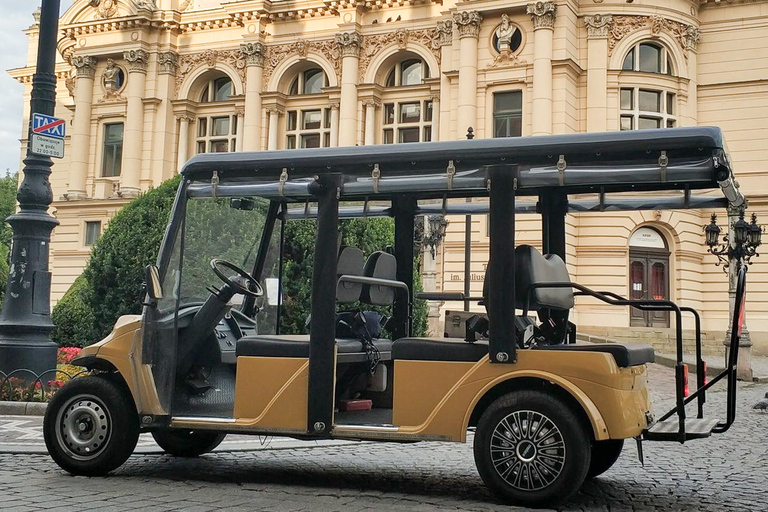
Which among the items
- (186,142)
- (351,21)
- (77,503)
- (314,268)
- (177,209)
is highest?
(351,21)

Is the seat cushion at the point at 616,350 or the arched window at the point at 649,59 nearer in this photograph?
the seat cushion at the point at 616,350

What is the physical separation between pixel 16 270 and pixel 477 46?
91.0ft

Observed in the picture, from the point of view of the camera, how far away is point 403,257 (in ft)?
28.0

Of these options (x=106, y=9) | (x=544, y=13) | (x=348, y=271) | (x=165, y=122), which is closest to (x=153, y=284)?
(x=348, y=271)

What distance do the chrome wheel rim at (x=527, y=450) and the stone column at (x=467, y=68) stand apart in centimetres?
3092

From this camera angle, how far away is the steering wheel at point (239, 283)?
7.71 meters

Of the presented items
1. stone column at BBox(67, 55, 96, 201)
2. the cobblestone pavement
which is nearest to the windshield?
the cobblestone pavement

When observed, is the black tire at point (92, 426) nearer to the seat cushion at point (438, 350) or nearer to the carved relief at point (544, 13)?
the seat cushion at point (438, 350)

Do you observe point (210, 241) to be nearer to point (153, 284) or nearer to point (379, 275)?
point (153, 284)

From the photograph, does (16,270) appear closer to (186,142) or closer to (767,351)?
(767,351)

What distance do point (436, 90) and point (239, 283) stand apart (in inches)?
1315

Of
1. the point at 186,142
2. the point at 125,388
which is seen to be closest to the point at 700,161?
the point at 125,388

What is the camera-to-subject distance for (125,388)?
7.55 m

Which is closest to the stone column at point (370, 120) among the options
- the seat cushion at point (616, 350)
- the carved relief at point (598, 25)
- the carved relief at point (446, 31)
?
the carved relief at point (446, 31)
